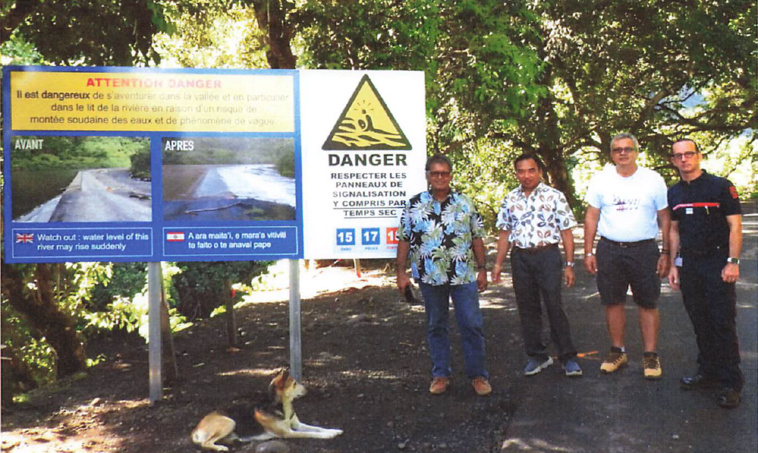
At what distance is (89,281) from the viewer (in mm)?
11383

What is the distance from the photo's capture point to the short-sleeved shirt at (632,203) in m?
6.02

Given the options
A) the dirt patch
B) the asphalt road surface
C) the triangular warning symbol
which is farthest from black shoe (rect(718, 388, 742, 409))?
the asphalt road surface

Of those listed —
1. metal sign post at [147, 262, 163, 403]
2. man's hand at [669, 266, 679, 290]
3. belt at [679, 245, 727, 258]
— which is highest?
belt at [679, 245, 727, 258]

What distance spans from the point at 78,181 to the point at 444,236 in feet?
9.07

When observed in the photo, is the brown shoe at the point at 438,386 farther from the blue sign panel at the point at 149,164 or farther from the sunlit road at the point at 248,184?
the sunlit road at the point at 248,184

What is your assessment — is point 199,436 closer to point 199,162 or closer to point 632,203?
point 199,162

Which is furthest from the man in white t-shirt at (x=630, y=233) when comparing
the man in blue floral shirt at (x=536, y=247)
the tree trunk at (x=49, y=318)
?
the tree trunk at (x=49, y=318)

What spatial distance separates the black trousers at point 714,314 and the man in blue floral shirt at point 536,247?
930mm

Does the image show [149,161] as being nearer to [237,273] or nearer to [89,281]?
[237,273]

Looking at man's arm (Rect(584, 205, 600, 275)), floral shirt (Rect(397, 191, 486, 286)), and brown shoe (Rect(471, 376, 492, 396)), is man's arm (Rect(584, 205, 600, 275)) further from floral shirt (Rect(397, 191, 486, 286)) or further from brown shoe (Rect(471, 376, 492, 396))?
brown shoe (Rect(471, 376, 492, 396))

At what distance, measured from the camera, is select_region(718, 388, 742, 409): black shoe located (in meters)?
5.38

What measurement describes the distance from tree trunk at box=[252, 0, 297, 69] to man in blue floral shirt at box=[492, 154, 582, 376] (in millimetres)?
4149

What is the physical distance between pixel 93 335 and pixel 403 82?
48.4 ft

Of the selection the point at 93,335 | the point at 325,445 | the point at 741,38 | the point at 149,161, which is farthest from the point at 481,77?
the point at 93,335
